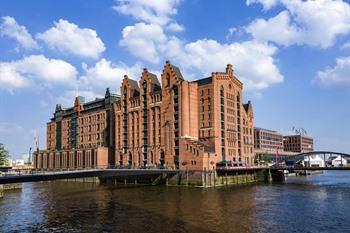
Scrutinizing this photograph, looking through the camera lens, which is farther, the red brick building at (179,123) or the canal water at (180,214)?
the red brick building at (179,123)

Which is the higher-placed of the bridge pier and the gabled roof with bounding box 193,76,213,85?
the gabled roof with bounding box 193,76,213,85

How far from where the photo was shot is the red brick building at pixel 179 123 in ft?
470

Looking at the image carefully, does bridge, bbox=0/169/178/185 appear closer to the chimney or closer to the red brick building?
the red brick building

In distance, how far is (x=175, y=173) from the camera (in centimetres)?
13400

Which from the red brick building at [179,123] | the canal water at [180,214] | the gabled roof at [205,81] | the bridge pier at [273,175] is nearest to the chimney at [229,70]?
the red brick building at [179,123]

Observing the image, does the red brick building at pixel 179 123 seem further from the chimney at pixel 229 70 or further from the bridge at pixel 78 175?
the bridge at pixel 78 175

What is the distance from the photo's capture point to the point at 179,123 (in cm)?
14362

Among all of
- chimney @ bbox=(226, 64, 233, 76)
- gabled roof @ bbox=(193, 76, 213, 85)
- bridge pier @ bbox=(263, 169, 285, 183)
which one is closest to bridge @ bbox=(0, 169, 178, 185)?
gabled roof @ bbox=(193, 76, 213, 85)

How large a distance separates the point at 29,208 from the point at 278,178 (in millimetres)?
109241

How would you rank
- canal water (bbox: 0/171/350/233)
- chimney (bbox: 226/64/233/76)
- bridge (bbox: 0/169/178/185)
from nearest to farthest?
canal water (bbox: 0/171/350/233) < bridge (bbox: 0/169/178/185) < chimney (bbox: 226/64/233/76)

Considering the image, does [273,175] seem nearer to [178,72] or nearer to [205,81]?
[205,81]

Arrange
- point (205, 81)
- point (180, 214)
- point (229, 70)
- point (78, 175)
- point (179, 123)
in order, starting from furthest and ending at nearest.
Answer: point (229, 70) → point (205, 81) → point (179, 123) → point (78, 175) → point (180, 214)

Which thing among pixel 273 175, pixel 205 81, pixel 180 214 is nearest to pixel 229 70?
pixel 205 81

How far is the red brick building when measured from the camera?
143250mm
